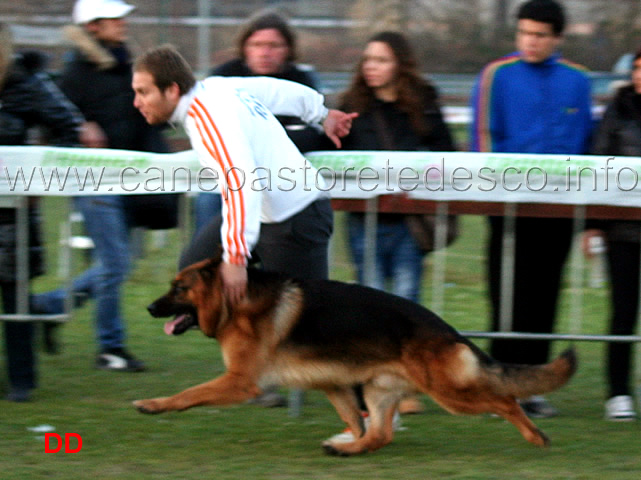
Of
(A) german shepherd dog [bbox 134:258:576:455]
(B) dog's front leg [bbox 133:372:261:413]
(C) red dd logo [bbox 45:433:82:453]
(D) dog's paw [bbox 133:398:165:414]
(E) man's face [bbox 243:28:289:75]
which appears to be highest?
(E) man's face [bbox 243:28:289:75]

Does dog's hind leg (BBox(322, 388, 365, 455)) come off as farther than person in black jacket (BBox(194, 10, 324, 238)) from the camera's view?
No

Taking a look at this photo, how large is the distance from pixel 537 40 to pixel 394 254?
4.34ft

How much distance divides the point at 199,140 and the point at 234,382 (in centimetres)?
100

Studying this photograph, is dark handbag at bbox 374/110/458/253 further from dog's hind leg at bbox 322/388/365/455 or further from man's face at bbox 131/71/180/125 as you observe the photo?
man's face at bbox 131/71/180/125

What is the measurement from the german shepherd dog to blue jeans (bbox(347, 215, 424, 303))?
0.99 metres

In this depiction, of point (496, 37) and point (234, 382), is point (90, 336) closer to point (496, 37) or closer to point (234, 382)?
point (234, 382)

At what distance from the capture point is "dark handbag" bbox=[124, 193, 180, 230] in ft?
17.5

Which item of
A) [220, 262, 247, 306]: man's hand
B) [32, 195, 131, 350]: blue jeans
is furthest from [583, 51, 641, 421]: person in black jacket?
[32, 195, 131, 350]: blue jeans

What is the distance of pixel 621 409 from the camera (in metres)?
4.88

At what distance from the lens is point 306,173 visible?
4.30m

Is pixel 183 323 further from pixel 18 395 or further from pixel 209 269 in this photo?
pixel 18 395

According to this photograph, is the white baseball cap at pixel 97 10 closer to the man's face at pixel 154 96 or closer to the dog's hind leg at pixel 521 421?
the man's face at pixel 154 96

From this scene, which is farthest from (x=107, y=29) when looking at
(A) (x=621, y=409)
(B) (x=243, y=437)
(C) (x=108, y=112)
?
(A) (x=621, y=409)

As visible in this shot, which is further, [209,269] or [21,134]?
[21,134]
